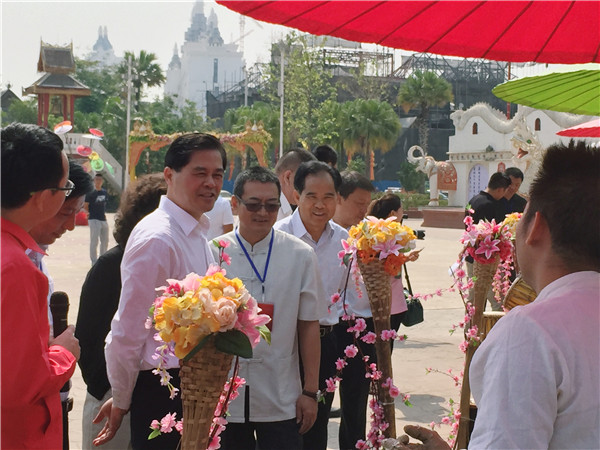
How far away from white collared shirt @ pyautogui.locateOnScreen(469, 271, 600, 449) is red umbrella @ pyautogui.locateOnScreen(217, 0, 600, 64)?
24.7 inches

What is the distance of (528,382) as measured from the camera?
1.24 m

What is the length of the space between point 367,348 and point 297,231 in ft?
2.42

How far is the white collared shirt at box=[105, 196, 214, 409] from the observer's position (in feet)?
8.55

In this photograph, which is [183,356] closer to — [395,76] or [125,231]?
[125,231]

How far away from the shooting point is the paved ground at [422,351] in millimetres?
5176

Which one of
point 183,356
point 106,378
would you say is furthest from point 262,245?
point 183,356

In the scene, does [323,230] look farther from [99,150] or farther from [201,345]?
[99,150]

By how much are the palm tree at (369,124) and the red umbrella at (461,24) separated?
36.8 m

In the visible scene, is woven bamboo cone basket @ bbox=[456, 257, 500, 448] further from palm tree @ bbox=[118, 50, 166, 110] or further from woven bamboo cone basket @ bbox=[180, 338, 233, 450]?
palm tree @ bbox=[118, 50, 166, 110]

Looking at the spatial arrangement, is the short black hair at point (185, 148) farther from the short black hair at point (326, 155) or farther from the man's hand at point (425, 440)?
the short black hair at point (326, 155)

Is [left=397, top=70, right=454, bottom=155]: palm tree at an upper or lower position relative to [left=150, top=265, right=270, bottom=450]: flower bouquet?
upper

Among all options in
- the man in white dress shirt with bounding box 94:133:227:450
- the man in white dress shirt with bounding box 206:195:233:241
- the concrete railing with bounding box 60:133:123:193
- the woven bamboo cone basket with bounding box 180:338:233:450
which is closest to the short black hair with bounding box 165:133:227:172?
the man in white dress shirt with bounding box 94:133:227:450

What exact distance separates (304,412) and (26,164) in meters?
1.53

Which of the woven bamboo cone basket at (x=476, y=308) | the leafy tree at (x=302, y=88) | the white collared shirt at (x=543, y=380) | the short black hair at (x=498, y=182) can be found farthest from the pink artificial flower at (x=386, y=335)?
the leafy tree at (x=302, y=88)
